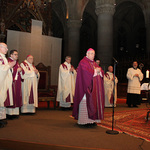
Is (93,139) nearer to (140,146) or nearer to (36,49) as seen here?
(140,146)

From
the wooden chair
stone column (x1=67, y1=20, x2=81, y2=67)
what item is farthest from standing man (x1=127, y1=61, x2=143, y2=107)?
stone column (x1=67, y1=20, x2=81, y2=67)

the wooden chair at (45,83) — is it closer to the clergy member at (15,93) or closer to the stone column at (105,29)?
the clergy member at (15,93)

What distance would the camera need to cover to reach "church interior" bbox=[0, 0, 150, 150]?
9.76ft

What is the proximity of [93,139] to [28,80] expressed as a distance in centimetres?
320

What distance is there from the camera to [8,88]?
4113 mm

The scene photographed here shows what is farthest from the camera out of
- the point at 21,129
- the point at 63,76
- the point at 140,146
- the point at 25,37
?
the point at 25,37

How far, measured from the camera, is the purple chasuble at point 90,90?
152 inches

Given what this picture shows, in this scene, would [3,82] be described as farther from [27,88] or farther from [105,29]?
[105,29]

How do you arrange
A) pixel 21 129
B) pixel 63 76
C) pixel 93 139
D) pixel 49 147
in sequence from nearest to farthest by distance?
pixel 49 147, pixel 93 139, pixel 21 129, pixel 63 76

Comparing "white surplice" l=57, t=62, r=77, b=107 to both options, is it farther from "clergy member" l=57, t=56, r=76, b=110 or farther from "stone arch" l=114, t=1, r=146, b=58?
"stone arch" l=114, t=1, r=146, b=58

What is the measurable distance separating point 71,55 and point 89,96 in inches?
477

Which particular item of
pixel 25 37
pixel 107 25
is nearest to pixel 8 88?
pixel 25 37

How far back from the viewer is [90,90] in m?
3.97

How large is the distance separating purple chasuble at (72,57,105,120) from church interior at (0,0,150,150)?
37 centimetres
